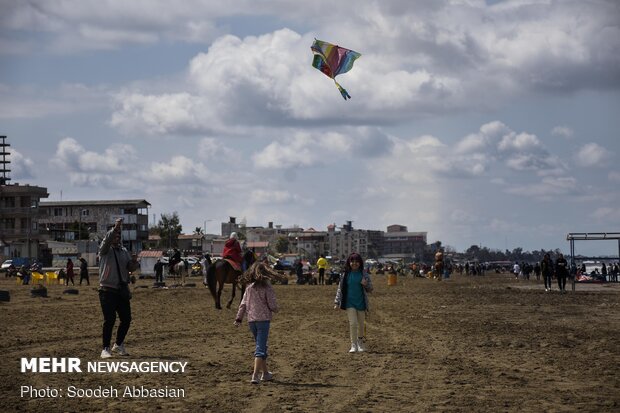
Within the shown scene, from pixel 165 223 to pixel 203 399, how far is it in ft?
468

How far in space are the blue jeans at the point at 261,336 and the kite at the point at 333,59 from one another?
16.2m

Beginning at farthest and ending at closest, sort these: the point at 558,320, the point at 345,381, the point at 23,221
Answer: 1. the point at 23,221
2. the point at 558,320
3. the point at 345,381

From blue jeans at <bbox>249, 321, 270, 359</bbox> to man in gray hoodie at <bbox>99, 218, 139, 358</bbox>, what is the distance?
287 centimetres

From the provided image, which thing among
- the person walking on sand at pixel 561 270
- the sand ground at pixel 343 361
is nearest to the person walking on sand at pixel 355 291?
the sand ground at pixel 343 361

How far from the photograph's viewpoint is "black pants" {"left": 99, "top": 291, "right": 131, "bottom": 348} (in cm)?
1389

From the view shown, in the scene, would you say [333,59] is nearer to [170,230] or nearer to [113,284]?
[113,284]

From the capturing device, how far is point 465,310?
26.8m

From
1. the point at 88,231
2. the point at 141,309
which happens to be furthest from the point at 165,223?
the point at 141,309

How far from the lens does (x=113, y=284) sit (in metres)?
14.0

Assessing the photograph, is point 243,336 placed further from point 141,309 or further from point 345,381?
point 141,309

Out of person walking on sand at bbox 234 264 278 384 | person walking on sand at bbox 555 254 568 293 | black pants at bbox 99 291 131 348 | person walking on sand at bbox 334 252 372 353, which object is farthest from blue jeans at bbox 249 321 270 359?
person walking on sand at bbox 555 254 568 293

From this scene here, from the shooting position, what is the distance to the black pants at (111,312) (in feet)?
45.6

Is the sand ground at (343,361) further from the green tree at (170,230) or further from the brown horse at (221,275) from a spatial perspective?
the green tree at (170,230)

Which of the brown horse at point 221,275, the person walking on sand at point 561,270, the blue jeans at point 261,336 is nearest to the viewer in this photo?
the blue jeans at point 261,336
